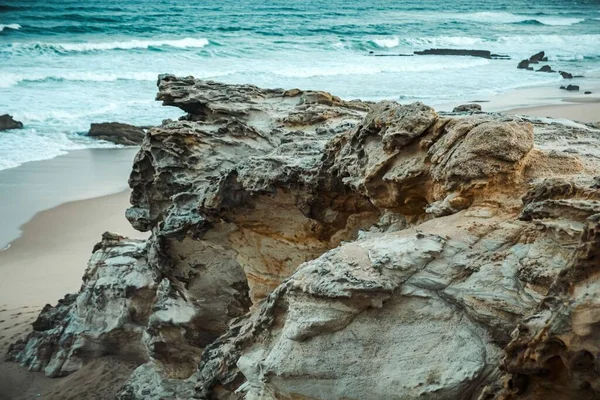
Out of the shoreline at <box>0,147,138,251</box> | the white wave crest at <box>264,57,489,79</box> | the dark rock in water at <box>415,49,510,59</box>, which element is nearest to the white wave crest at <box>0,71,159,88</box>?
the white wave crest at <box>264,57,489,79</box>

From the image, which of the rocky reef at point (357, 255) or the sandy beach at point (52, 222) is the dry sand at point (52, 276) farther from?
the rocky reef at point (357, 255)

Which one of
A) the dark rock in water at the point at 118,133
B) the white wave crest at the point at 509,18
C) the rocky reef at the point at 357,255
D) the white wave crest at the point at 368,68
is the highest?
the rocky reef at the point at 357,255

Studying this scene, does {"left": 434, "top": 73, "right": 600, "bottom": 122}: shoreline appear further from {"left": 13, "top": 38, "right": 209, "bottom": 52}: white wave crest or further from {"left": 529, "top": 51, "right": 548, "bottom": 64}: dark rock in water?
{"left": 13, "top": 38, "right": 209, "bottom": 52}: white wave crest

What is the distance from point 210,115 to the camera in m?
6.34

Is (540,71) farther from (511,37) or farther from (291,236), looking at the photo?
(291,236)

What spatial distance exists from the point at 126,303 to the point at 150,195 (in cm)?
116

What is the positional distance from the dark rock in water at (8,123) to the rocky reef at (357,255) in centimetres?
1062

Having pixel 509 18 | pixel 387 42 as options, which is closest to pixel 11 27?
pixel 387 42

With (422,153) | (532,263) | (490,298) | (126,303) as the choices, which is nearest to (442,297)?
(490,298)

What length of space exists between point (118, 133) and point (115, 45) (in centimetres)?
1813

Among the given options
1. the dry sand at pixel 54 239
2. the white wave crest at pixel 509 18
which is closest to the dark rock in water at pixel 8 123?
the dry sand at pixel 54 239

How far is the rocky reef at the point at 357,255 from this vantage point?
2.86m

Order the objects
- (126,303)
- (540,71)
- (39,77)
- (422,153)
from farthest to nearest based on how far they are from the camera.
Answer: (540,71) < (39,77) < (126,303) < (422,153)

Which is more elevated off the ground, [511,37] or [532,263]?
[532,263]
